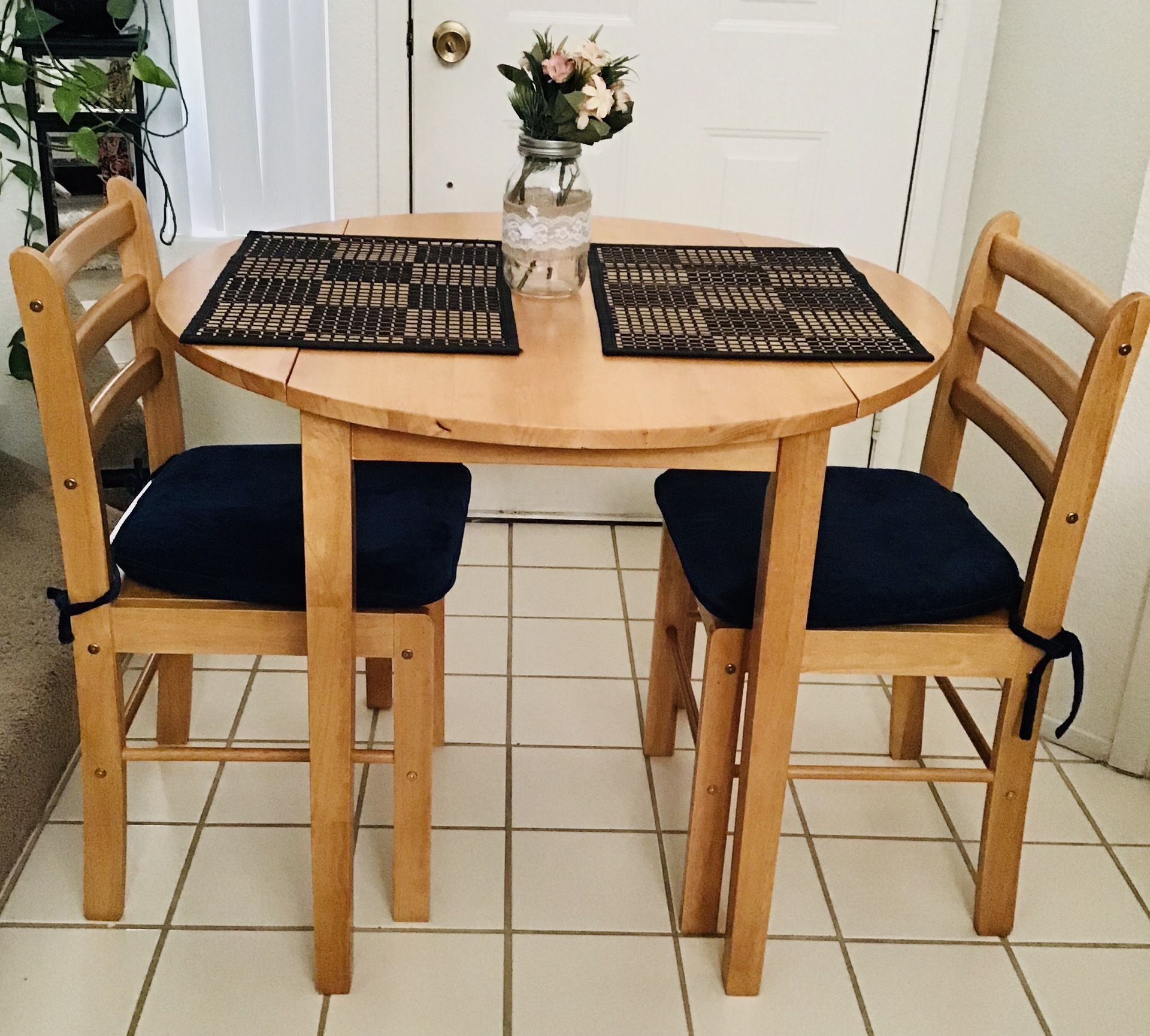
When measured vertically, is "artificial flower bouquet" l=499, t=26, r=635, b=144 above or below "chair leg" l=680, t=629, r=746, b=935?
above

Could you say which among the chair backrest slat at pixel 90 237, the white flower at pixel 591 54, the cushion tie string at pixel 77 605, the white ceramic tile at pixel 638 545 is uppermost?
the white flower at pixel 591 54

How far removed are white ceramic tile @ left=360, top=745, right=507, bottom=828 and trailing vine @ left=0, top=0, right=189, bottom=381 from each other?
1183mm

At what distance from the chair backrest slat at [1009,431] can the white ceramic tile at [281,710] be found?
1.06 meters

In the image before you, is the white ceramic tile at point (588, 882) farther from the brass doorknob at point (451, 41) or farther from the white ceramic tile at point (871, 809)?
the brass doorknob at point (451, 41)

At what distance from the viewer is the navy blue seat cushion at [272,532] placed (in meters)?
1.55

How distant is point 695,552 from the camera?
163cm

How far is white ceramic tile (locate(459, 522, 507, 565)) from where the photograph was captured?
272cm

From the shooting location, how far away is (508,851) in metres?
1.88

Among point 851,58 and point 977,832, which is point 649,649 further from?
point 851,58

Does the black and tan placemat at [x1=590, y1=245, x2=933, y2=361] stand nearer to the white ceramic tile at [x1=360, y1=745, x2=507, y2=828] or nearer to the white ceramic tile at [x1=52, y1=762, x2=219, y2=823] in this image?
the white ceramic tile at [x1=360, y1=745, x2=507, y2=828]

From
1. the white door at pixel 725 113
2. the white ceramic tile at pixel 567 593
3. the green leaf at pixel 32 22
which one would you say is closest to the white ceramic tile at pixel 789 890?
the white ceramic tile at pixel 567 593

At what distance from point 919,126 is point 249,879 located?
1925 mm

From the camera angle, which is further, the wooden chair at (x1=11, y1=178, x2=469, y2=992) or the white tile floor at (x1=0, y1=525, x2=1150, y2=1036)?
the white tile floor at (x1=0, y1=525, x2=1150, y2=1036)

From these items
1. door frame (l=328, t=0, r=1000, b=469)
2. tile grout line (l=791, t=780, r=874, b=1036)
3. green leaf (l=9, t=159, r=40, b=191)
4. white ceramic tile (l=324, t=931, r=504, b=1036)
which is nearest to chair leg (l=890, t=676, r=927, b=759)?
tile grout line (l=791, t=780, r=874, b=1036)
